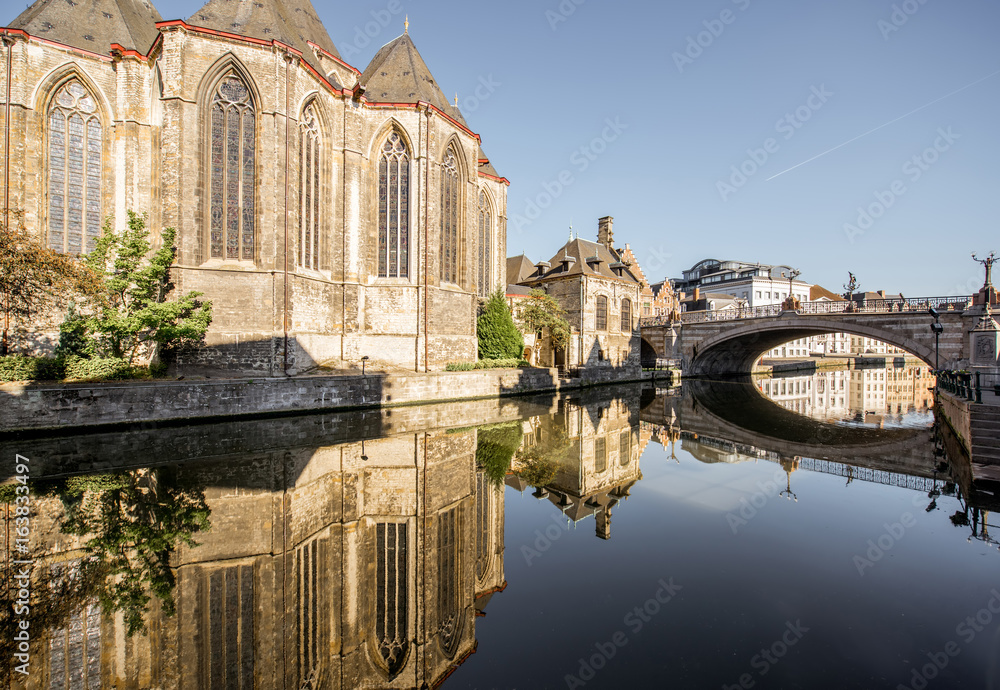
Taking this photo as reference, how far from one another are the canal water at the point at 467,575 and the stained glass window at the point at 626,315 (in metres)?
26.1

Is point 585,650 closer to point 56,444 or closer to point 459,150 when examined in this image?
point 56,444

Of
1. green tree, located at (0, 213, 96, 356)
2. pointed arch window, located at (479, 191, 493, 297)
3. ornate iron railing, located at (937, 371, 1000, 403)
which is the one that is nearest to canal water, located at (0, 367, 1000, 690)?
ornate iron railing, located at (937, 371, 1000, 403)

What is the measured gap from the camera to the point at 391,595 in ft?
16.7

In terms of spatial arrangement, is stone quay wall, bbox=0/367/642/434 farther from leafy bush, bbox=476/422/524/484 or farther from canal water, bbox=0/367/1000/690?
leafy bush, bbox=476/422/524/484

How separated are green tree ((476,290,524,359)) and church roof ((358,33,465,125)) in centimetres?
994

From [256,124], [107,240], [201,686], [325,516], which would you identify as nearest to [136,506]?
[325,516]

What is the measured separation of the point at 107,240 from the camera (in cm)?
1453

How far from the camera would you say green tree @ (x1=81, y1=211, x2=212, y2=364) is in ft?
46.5

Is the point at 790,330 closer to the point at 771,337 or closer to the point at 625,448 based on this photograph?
the point at 771,337

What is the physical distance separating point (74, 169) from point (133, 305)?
7047 mm

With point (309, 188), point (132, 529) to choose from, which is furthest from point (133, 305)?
point (132, 529)

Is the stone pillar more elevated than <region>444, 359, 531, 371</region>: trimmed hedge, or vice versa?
the stone pillar

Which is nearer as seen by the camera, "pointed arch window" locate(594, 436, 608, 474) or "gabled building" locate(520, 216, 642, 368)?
"pointed arch window" locate(594, 436, 608, 474)

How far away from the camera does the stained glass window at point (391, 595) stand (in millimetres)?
4285
